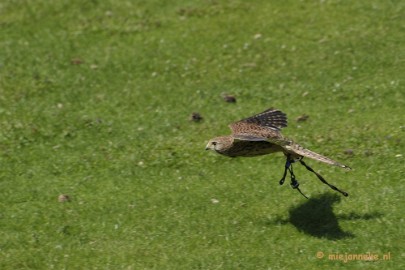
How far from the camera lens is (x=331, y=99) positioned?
1828 cm

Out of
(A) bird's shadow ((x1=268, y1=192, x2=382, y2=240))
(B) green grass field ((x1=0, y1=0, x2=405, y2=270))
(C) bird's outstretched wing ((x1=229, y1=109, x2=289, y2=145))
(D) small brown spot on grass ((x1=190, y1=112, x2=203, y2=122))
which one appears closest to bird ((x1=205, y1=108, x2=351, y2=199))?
(C) bird's outstretched wing ((x1=229, y1=109, x2=289, y2=145))

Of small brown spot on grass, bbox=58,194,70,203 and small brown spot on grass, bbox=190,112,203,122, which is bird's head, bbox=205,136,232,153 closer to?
small brown spot on grass, bbox=58,194,70,203

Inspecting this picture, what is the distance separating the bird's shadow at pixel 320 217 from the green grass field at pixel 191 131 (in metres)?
0.04

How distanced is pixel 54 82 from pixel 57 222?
6500 millimetres

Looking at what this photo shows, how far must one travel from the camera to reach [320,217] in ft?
44.8

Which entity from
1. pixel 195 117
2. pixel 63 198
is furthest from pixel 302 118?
pixel 63 198

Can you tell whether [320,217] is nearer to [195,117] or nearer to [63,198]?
[63,198]

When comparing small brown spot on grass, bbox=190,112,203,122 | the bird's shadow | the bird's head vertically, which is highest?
the bird's head

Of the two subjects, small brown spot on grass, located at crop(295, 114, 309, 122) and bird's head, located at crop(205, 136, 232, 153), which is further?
small brown spot on grass, located at crop(295, 114, 309, 122)

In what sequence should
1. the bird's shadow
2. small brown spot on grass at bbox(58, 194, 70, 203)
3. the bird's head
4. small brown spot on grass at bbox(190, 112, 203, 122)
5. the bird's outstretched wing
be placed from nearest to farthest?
the bird's outstretched wing → the bird's shadow → the bird's head → small brown spot on grass at bbox(58, 194, 70, 203) → small brown spot on grass at bbox(190, 112, 203, 122)

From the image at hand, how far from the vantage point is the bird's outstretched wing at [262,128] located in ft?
41.8

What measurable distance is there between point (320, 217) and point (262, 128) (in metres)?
Answer: 1.91

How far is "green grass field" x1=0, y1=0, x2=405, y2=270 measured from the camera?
43.4ft

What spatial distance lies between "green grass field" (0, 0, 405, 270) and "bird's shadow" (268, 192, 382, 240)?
4 cm
